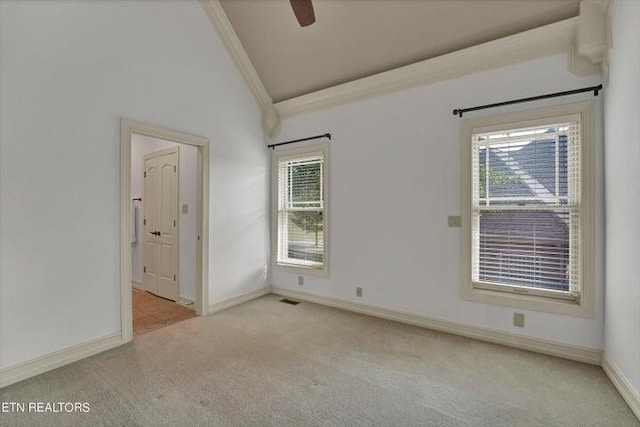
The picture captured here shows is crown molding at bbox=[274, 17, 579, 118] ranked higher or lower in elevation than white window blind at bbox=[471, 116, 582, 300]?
higher

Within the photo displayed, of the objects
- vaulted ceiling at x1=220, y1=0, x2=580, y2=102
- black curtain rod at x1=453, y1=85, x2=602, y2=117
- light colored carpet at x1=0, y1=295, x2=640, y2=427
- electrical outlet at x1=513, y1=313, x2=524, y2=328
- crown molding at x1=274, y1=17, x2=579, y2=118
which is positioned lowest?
light colored carpet at x1=0, y1=295, x2=640, y2=427

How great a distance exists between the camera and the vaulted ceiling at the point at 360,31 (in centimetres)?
262

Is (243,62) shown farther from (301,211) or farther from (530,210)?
(530,210)

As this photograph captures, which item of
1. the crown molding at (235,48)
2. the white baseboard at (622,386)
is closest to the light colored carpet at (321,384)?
the white baseboard at (622,386)

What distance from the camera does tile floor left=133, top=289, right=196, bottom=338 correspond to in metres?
3.28

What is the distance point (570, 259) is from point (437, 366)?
5.00 ft

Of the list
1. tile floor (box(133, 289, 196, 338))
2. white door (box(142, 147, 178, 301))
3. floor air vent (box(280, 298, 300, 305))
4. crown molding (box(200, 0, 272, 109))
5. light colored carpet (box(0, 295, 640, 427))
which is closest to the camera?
light colored carpet (box(0, 295, 640, 427))

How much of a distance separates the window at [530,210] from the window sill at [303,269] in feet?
5.72

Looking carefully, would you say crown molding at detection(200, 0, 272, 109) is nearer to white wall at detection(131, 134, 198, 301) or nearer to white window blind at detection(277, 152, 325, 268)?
white window blind at detection(277, 152, 325, 268)

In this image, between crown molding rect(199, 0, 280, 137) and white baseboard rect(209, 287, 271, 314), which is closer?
crown molding rect(199, 0, 280, 137)

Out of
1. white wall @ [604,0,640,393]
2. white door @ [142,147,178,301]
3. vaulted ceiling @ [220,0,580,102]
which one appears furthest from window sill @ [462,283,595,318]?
white door @ [142,147,178,301]

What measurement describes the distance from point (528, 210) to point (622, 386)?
1.43m

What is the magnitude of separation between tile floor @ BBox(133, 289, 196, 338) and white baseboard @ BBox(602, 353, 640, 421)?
13.0ft

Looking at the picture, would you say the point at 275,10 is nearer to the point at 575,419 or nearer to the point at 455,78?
the point at 455,78
